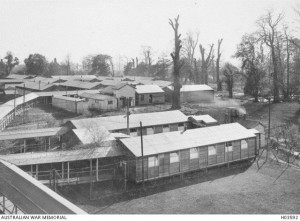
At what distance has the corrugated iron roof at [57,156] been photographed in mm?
19688

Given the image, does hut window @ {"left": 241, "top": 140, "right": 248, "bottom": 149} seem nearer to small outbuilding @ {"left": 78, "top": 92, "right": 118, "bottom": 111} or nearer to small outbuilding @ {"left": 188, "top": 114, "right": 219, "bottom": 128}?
small outbuilding @ {"left": 188, "top": 114, "right": 219, "bottom": 128}

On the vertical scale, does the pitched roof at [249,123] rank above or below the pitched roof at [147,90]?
below

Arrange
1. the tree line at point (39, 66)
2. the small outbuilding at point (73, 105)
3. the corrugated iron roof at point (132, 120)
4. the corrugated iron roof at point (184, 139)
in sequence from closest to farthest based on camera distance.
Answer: the corrugated iron roof at point (184, 139) < the corrugated iron roof at point (132, 120) < the small outbuilding at point (73, 105) < the tree line at point (39, 66)

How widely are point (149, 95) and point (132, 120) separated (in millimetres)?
19713

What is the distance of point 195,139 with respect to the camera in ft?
76.1

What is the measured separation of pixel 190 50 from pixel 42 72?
139 feet

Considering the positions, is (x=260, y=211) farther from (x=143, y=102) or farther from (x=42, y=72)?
(x=42, y=72)

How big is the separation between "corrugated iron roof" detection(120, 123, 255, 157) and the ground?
7.95 ft

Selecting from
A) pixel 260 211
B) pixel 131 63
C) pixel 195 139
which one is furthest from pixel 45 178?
pixel 131 63

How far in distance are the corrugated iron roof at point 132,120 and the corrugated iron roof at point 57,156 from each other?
21.8ft

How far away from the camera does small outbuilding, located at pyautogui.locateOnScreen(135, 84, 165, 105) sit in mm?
49219

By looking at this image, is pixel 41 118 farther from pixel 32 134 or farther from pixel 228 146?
pixel 228 146

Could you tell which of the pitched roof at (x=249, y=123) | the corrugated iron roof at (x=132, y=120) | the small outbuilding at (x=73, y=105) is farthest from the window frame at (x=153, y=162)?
the small outbuilding at (x=73, y=105)

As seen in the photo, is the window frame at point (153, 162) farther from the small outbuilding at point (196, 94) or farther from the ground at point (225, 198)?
the small outbuilding at point (196, 94)
